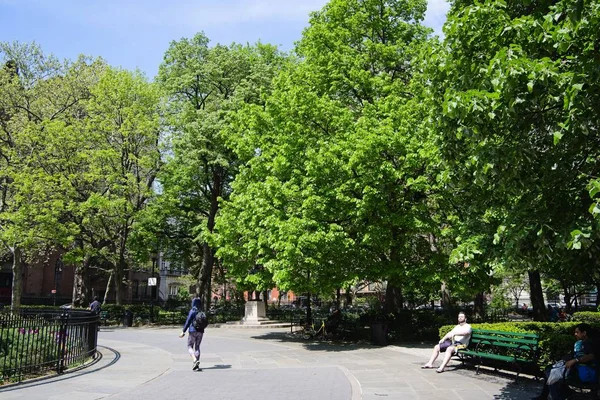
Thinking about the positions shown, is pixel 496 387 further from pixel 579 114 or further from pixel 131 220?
pixel 131 220

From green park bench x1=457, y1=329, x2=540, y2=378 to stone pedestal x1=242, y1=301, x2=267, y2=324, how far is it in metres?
19.9

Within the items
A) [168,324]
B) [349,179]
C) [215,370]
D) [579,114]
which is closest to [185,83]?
[168,324]

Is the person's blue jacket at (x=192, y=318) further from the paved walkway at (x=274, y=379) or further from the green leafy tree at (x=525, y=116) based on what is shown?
A: the green leafy tree at (x=525, y=116)

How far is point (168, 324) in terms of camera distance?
101 feet

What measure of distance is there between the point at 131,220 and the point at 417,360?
72.0 feet

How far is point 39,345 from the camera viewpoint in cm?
1100

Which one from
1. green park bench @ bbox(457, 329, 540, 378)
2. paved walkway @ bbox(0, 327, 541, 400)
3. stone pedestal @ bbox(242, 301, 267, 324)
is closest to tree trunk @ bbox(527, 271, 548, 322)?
paved walkway @ bbox(0, 327, 541, 400)

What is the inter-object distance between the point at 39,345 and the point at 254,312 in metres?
20.5

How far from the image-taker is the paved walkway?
9.08 meters

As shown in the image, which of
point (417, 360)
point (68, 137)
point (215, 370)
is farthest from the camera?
point (68, 137)

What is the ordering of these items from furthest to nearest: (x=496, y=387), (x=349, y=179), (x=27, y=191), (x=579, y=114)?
(x=27, y=191), (x=349, y=179), (x=496, y=387), (x=579, y=114)

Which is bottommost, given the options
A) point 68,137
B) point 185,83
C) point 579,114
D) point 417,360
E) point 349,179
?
point 417,360

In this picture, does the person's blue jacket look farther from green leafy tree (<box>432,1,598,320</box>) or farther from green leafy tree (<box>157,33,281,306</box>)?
green leafy tree (<box>157,33,281,306</box>)

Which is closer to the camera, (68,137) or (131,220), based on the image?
(68,137)
